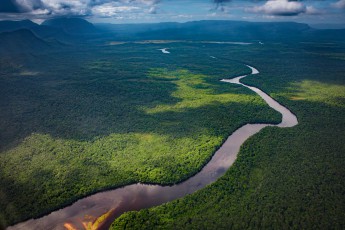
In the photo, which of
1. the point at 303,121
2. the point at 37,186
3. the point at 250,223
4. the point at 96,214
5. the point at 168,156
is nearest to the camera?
the point at 250,223

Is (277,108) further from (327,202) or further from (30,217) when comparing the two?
(30,217)

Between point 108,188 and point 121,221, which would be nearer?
point 121,221

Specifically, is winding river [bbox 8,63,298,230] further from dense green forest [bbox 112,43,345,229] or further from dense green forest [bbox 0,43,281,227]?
dense green forest [bbox 112,43,345,229]

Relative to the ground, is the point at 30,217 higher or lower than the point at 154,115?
lower

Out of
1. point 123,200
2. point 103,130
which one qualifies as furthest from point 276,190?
point 103,130

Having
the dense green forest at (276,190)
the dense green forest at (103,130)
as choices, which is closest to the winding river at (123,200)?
the dense green forest at (103,130)

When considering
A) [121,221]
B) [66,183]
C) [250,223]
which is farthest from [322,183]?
[66,183]

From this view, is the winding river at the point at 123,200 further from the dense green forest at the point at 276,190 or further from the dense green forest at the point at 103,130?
the dense green forest at the point at 276,190

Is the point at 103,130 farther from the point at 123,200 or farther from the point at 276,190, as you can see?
the point at 276,190
